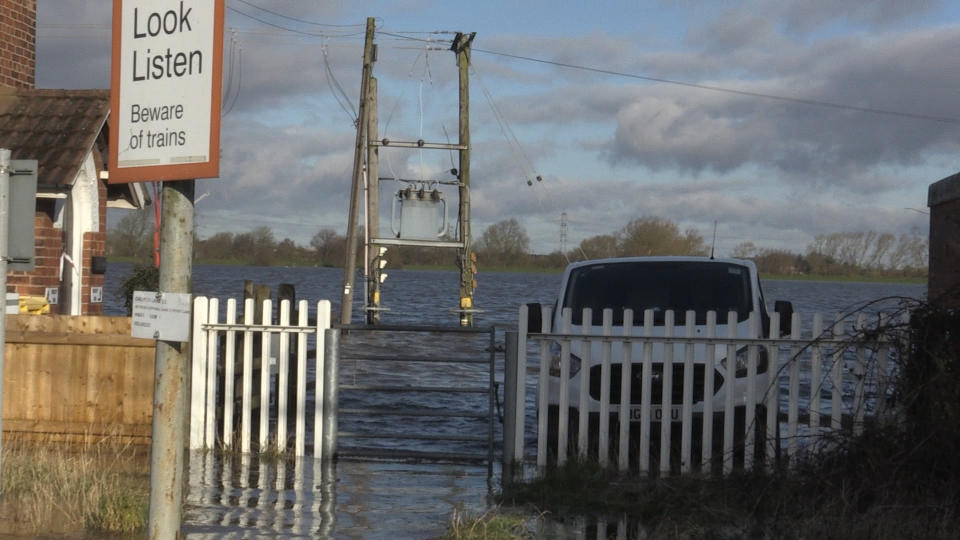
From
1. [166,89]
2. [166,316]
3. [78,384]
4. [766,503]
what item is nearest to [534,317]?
[766,503]

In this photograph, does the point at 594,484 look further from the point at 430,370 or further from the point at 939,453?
the point at 430,370

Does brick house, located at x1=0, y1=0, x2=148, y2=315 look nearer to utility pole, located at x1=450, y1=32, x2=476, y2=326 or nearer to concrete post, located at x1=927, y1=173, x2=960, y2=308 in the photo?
concrete post, located at x1=927, y1=173, x2=960, y2=308

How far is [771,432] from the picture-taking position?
10.2 metres

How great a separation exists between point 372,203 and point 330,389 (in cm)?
2529

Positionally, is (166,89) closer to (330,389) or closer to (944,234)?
(330,389)

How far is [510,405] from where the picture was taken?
10.7 meters

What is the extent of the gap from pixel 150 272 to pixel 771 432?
48.5 ft

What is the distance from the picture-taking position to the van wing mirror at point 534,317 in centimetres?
1107

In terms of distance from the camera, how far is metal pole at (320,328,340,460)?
11219 mm

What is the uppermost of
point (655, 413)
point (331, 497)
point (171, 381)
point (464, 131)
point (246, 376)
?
point (464, 131)

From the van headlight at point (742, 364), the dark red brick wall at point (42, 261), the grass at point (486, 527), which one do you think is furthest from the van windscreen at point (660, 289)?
the dark red brick wall at point (42, 261)

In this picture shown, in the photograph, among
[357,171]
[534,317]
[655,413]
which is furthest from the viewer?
[357,171]

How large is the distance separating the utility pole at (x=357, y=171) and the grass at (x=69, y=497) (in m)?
25.2

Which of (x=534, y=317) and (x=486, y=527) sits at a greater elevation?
(x=534, y=317)
